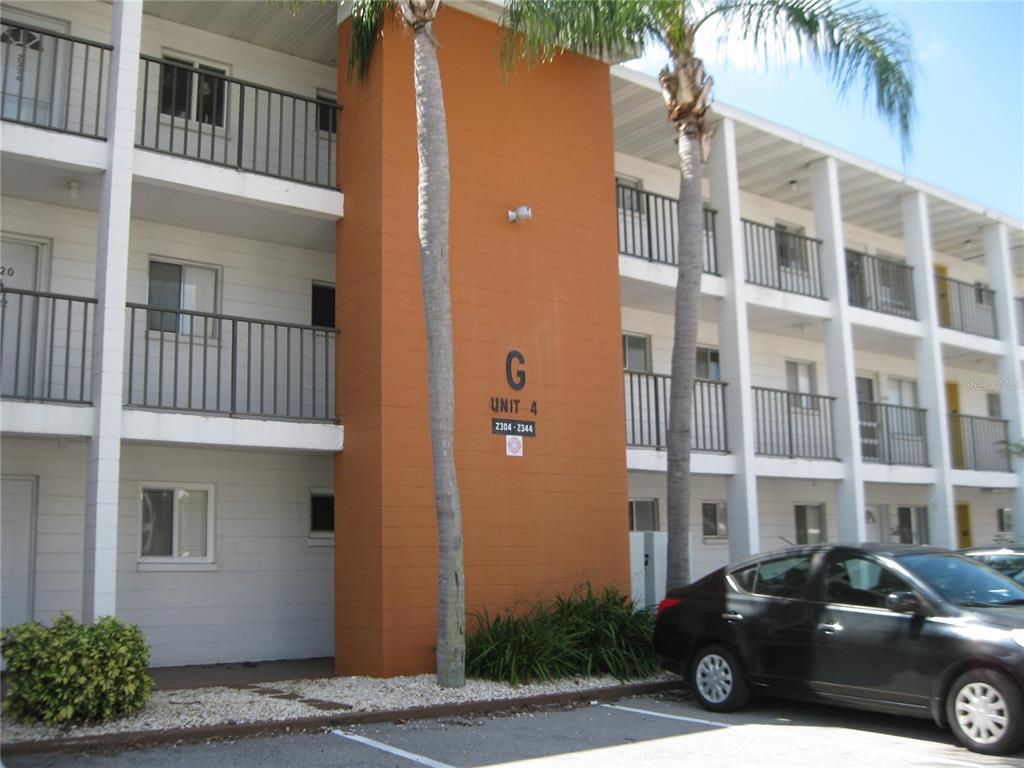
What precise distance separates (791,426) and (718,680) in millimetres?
8374

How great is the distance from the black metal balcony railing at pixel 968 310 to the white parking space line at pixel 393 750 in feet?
56.2

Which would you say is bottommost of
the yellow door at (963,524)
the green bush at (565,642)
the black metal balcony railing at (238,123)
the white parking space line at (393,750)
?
the white parking space line at (393,750)

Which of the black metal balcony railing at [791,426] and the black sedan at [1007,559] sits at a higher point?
the black metal balcony railing at [791,426]

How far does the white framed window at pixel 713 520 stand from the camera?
17.8m

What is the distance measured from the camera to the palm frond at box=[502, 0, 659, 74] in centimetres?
1158

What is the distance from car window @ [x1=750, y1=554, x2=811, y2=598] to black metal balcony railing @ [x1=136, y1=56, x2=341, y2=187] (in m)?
7.16

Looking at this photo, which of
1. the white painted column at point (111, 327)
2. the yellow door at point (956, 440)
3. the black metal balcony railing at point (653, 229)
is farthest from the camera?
the yellow door at point (956, 440)

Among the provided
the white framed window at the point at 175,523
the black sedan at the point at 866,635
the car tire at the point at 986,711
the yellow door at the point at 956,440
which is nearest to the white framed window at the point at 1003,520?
the yellow door at the point at 956,440

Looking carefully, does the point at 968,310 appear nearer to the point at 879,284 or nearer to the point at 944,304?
the point at 944,304

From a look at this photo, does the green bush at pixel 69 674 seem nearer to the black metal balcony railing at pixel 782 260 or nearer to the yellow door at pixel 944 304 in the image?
the black metal balcony railing at pixel 782 260

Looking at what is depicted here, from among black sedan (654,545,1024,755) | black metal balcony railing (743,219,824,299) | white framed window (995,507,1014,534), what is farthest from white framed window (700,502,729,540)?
white framed window (995,507,1014,534)

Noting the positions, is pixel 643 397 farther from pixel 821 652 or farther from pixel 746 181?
pixel 821 652

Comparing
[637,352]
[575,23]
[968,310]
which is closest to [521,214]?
[575,23]

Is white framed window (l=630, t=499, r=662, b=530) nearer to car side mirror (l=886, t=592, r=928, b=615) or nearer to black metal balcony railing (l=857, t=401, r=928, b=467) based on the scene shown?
black metal balcony railing (l=857, t=401, r=928, b=467)
